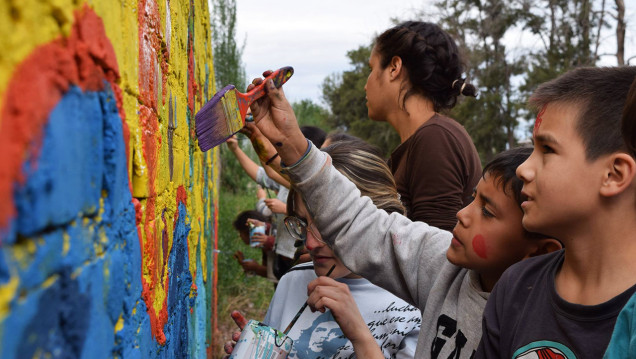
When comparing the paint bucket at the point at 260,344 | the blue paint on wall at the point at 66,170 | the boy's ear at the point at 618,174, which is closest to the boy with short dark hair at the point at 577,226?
the boy's ear at the point at 618,174

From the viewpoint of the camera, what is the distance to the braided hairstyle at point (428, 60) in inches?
105

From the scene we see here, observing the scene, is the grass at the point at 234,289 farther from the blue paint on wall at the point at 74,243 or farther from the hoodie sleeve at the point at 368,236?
the blue paint on wall at the point at 74,243

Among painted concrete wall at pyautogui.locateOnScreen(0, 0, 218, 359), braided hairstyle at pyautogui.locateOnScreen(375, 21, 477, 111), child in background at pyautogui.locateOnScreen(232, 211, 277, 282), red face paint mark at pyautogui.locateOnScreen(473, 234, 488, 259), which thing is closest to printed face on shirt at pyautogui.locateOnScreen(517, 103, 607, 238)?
red face paint mark at pyautogui.locateOnScreen(473, 234, 488, 259)

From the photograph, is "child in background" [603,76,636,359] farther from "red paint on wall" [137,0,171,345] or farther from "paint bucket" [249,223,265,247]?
"paint bucket" [249,223,265,247]

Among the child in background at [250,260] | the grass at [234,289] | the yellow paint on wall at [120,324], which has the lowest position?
the grass at [234,289]

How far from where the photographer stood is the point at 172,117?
1.83 m

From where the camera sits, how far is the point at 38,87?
2.02 feet

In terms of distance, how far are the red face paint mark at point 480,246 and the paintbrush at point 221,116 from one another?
678mm

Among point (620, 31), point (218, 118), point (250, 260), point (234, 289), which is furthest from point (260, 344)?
point (620, 31)

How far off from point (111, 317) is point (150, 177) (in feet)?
1.29

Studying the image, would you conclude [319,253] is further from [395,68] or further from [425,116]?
[395,68]

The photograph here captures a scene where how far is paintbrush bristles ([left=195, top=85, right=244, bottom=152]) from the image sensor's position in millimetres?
1485

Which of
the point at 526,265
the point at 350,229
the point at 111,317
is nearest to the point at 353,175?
the point at 350,229

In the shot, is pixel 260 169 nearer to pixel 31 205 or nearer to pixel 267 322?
pixel 267 322
